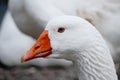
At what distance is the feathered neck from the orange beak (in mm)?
136

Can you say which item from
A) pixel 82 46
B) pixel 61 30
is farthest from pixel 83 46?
pixel 61 30

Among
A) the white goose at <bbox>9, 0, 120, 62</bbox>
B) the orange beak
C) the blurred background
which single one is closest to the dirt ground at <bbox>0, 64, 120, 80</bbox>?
the blurred background

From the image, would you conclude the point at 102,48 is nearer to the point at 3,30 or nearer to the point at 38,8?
the point at 38,8

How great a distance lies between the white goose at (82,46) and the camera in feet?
7.47

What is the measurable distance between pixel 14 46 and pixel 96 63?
3236 millimetres

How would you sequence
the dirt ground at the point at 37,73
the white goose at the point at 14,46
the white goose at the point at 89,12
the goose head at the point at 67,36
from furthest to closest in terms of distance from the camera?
the white goose at the point at 14,46
the dirt ground at the point at 37,73
the white goose at the point at 89,12
the goose head at the point at 67,36

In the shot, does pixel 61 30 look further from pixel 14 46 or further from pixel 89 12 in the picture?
pixel 14 46

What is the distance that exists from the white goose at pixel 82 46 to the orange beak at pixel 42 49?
13 millimetres

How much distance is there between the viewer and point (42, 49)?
2357 millimetres

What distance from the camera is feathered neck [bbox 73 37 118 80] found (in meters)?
2.28

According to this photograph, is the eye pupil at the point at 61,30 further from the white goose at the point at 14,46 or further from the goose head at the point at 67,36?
the white goose at the point at 14,46

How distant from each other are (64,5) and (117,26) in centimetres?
45

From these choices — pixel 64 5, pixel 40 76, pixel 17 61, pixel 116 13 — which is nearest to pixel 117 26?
pixel 116 13

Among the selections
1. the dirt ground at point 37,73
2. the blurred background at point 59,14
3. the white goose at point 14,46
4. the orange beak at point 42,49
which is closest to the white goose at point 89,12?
the blurred background at point 59,14
